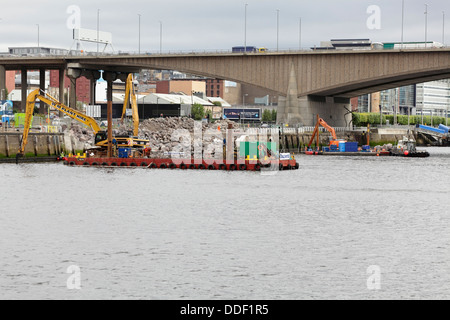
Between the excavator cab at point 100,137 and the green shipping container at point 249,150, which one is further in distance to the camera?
the green shipping container at point 249,150

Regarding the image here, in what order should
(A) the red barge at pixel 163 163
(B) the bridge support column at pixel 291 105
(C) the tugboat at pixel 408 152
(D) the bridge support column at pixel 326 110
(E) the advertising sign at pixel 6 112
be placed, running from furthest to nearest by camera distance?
(D) the bridge support column at pixel 326 110
(B) the bridge support column at pixel 291 105
(C) the tugboat at pixel 408 152
(E) the advertising sign at pixel 6 112
(A) the red barge at pixel 163 163

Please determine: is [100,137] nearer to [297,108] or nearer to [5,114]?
[5,114]

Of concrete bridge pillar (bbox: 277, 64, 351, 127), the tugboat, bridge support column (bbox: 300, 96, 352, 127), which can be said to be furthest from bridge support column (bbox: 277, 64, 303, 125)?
the tugboat

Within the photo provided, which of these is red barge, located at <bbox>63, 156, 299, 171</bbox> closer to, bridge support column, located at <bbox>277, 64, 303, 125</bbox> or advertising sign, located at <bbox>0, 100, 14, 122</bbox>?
advertising sign, located at <bbox>0, 100, 14, 122</bbox>

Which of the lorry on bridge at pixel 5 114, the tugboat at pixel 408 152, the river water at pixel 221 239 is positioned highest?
the lorry on bridge at pixel 5 114

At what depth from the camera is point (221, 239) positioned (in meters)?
47.5

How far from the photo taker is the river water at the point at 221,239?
36.0m

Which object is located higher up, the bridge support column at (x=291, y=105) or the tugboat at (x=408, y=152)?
the bridge support column at (x=291, y=105)

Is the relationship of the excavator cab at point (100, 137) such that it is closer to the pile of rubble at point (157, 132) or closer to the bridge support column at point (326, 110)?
the pile of rubble at point (157, 132)

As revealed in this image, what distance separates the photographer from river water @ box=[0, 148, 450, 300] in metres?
36.0

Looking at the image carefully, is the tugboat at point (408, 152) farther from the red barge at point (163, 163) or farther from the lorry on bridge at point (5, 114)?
the lorry on bridge at point (5, 114)

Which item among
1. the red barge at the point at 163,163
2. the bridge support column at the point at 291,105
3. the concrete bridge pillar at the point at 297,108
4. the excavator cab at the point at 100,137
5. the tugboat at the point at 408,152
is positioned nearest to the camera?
the red barge at the point at 163,163

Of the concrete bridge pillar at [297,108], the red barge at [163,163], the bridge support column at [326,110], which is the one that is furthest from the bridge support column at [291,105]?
the red barge at [163,163]
